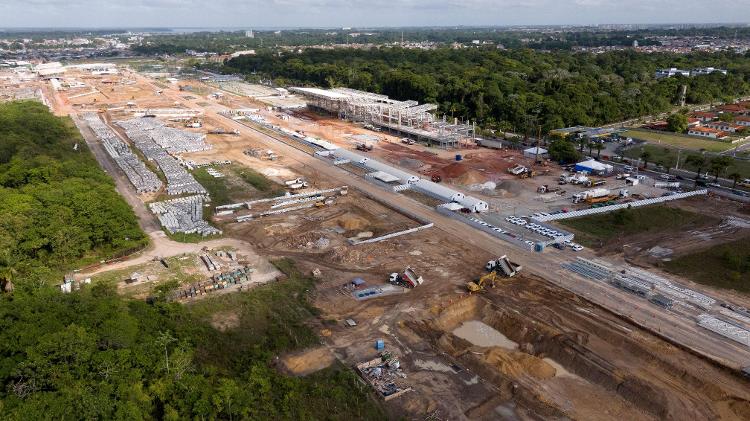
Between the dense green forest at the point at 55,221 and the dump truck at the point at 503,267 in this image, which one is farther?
the dump truck at the point at 503,267

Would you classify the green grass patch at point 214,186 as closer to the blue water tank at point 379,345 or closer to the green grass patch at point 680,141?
the blue water tank at point 379,345

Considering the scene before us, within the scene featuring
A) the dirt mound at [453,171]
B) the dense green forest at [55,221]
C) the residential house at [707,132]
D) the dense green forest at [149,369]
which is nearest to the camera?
the dense green forest at [149,369]

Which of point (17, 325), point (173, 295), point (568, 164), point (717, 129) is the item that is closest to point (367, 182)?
point (568, 164)

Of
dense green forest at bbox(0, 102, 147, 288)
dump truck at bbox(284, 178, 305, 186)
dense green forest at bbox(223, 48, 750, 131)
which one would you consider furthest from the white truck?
dense green forest at bbox(0, 102, 147, 288)

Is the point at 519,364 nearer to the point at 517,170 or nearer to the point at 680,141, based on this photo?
the point at 517,170

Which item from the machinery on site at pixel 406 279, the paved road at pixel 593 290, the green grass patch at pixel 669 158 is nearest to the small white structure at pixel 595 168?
the green grass patch at pixel 669 158
